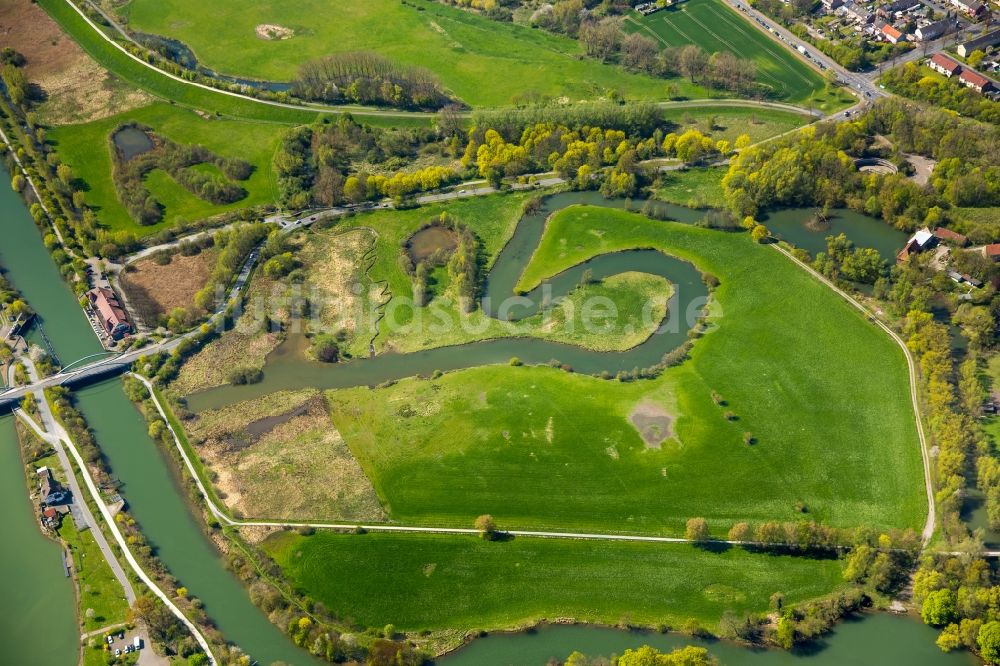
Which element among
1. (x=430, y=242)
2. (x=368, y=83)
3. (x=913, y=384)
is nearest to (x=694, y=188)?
(x=430, y=242)

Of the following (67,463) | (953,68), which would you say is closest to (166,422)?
(67,463)

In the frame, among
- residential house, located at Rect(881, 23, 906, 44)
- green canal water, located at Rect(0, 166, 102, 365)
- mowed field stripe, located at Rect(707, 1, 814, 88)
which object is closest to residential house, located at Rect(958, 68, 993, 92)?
residential house, located at Rect(881, 23, 906, 44)

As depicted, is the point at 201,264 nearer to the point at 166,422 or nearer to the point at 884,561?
the point at 166,422

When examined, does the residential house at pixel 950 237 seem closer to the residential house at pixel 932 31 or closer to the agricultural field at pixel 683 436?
the agricultural field at pixel 683 436

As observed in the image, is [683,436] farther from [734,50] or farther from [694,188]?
[734,50]

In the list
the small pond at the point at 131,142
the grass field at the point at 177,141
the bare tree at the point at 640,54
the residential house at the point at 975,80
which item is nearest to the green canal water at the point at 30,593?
the grass field at the point at 177,141

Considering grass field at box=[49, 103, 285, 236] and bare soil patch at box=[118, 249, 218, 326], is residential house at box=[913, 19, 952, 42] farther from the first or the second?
bare soil patch at box=[118, 249, 218, 326]
